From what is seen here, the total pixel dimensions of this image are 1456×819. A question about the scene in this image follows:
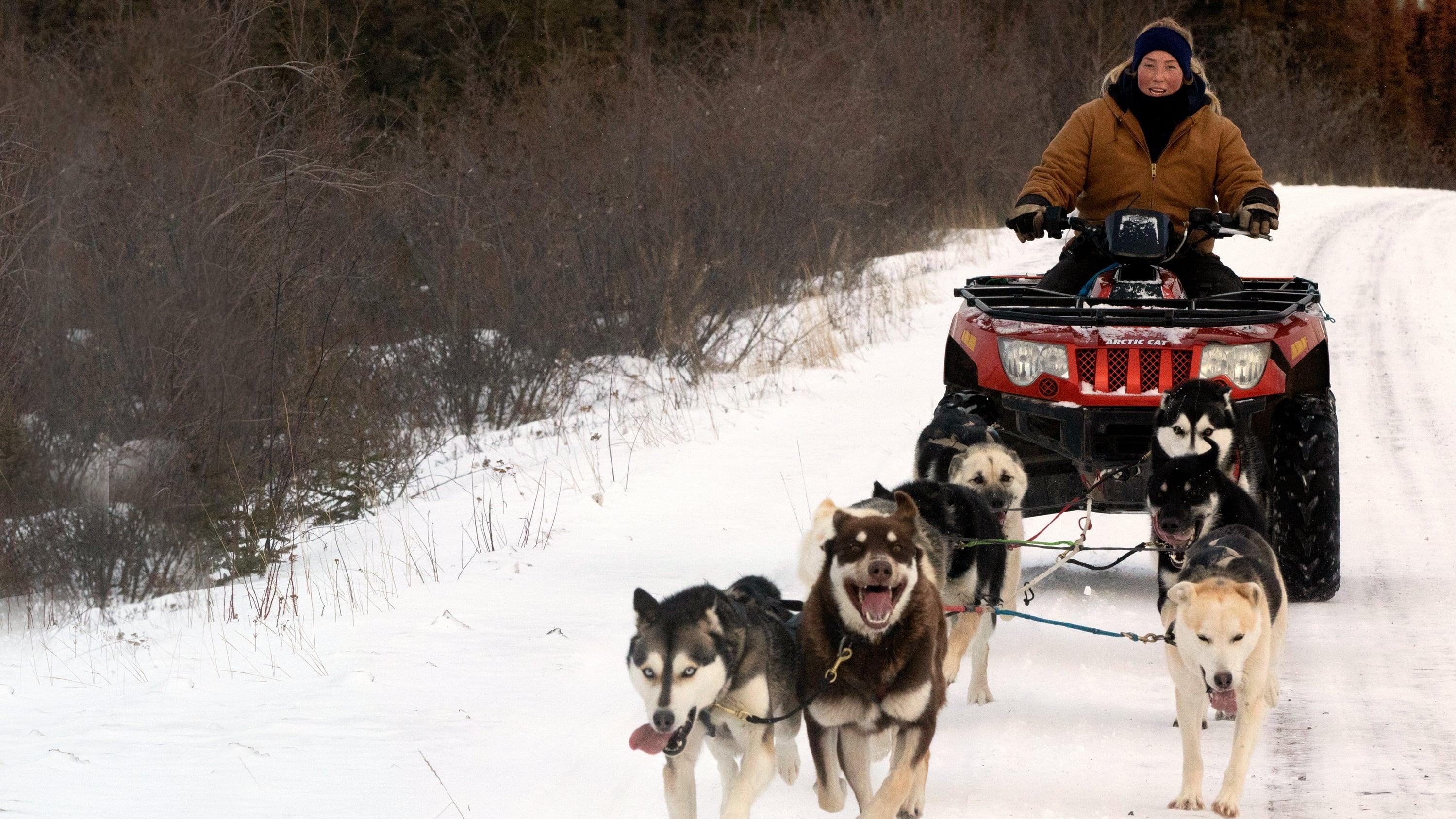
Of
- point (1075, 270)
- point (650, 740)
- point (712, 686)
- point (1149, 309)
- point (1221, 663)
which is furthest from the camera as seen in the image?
point (1075, 270)

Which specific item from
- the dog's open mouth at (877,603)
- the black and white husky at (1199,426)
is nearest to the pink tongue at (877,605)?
the dog's open mouth at (877,603)

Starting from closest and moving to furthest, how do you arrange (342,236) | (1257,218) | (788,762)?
(788,762) → (1257,218) → (342,236)

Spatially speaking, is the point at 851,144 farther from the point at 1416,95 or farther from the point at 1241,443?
the point at 1416,95

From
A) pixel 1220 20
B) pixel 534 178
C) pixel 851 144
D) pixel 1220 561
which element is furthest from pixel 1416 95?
pixel 1220 561

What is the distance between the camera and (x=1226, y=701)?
171 inches

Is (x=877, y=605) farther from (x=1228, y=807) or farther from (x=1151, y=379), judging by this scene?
(x=1151, y=379)

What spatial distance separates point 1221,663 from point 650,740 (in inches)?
68.3

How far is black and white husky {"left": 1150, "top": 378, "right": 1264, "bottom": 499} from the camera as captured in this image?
5.90m

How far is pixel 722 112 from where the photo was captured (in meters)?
15.9

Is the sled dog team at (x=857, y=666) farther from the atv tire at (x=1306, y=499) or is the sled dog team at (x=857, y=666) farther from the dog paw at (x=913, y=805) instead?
the atv tire at (x=1306, y=499)

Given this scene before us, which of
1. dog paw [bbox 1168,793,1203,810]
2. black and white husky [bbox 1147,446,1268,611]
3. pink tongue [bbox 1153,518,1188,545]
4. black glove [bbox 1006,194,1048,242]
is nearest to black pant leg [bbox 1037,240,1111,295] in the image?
black glove [bbox 1006,194,1048,242]

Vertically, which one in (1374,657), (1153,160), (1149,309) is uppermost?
(1153,160)

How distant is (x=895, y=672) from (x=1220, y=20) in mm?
35881

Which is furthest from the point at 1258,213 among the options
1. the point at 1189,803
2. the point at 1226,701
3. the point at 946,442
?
the point at 1189,803
